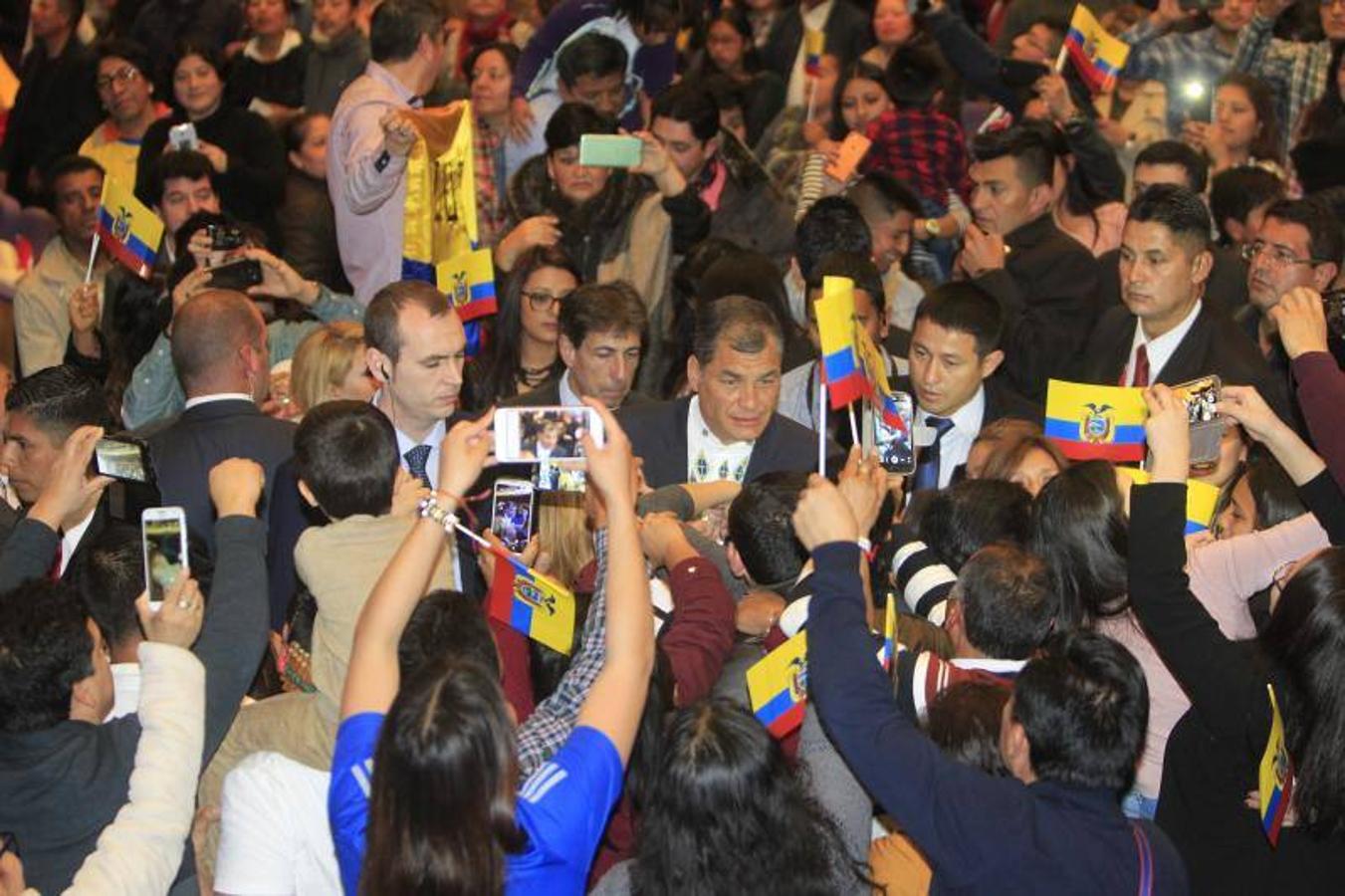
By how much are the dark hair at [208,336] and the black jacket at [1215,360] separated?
289 cm

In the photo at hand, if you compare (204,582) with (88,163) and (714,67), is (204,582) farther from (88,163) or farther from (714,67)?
(714,67)

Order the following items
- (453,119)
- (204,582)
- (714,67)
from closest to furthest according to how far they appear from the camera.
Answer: (204,582) < (453,119) < (714,67)

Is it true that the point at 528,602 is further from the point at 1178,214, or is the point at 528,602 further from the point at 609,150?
the point at 609,150

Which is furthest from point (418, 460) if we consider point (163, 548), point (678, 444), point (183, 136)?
point (183, 136)

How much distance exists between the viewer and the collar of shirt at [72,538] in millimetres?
5074

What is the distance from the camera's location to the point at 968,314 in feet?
20.5

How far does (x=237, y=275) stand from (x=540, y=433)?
346 cm

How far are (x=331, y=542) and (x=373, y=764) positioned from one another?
989 mm

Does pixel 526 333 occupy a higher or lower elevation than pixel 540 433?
higher

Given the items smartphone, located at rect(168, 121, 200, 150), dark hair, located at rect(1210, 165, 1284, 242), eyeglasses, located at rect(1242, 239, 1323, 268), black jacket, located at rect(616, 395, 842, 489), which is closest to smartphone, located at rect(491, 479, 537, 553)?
black jacket, located at rect(616, 395, 842, 489)

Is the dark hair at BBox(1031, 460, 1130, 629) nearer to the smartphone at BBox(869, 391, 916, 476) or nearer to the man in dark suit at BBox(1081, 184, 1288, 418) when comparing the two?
the smartphone at BBox(869, 391, 916, 476)

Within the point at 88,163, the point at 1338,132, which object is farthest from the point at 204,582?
the point at 1338,132

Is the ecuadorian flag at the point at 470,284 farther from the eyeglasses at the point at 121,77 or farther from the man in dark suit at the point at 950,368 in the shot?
the eyeglasses at the point at 121,77

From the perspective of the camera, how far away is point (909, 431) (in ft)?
17.0
